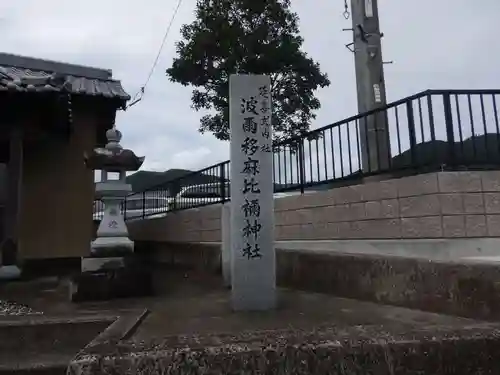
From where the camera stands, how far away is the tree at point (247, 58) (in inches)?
365

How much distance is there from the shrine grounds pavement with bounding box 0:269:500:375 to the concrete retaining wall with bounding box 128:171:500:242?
36.2 inches

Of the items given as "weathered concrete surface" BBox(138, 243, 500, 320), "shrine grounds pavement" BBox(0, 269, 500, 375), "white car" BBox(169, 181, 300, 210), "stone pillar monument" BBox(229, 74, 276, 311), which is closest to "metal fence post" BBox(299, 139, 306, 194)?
"weathered concrete surface" BBox(138, 243, 500, 320)

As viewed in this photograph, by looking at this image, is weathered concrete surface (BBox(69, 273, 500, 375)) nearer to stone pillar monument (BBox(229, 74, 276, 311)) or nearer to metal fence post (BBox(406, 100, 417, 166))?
stone pillar monument (BBox(229, 74, 276, 311))

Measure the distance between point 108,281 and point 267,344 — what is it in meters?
3.78

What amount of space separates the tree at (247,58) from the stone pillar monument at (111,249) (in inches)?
155

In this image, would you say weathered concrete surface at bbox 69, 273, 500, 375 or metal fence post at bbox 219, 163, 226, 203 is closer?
weathered concrete surface at bbox 69, 273, 500, 375

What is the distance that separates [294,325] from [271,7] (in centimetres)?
804

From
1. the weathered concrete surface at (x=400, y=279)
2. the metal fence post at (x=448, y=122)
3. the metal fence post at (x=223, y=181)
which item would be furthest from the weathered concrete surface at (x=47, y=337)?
the metal fence post at (x=223, y=181)

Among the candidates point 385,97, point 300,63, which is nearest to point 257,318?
point 385,97

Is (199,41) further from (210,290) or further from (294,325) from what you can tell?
(294,325)

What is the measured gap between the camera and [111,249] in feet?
19.4

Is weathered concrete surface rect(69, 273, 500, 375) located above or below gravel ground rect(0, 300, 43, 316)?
above

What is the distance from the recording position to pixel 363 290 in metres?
4.52

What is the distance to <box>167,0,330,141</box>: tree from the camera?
9.27 meters
